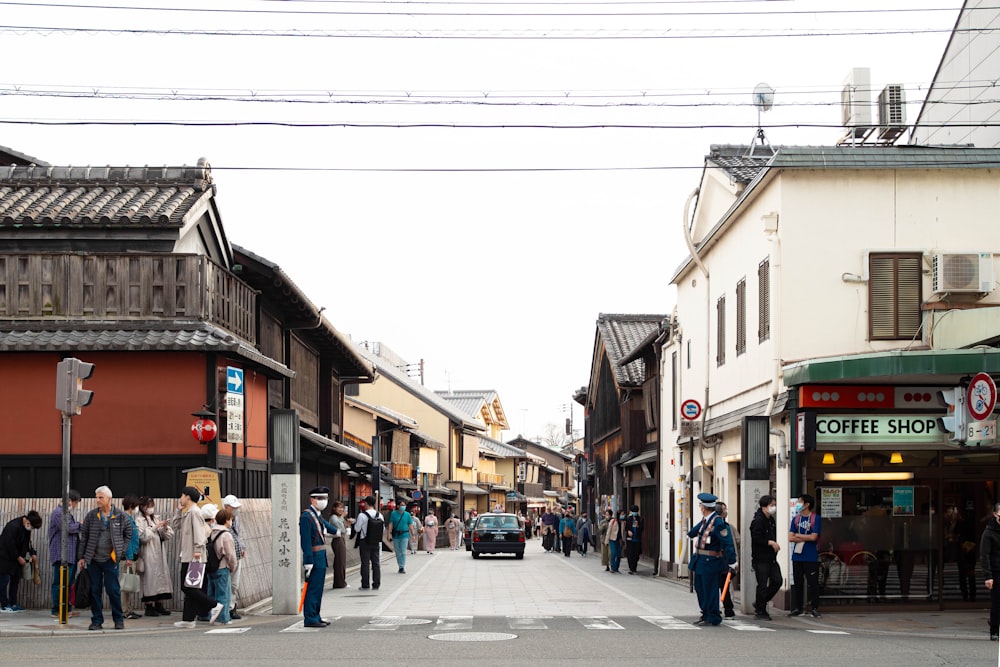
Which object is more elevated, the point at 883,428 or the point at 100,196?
the point at 100,196

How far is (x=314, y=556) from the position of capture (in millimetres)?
16672

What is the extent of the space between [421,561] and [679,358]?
1422cm

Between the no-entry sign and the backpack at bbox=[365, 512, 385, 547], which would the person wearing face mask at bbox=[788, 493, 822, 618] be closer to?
the no-entry sign

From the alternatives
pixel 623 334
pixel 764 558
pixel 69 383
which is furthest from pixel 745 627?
pixel 623 334

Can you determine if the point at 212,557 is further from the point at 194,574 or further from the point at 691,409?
the point at 691,409

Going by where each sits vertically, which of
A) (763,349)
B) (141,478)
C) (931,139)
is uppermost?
(931,139)

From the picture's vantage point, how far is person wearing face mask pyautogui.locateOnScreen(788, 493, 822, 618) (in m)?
18.1

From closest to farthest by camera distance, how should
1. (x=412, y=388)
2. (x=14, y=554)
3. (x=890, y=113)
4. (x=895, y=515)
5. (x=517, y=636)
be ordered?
(x=517, y=636)
(x=14, y=554)
(x=895, y=515)
(x=890, y=113)
(x=412, y=388)

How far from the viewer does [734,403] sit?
2430cm

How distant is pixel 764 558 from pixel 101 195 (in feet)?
44.1

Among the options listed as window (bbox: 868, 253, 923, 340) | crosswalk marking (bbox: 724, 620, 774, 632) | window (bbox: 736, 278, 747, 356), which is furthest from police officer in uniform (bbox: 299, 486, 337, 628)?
window (bbox: 868, 253, 923, 340)

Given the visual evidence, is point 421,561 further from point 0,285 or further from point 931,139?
point 0,285

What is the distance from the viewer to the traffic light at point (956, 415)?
1766 cm

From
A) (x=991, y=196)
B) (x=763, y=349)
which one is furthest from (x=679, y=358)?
(x=991, y=196)
